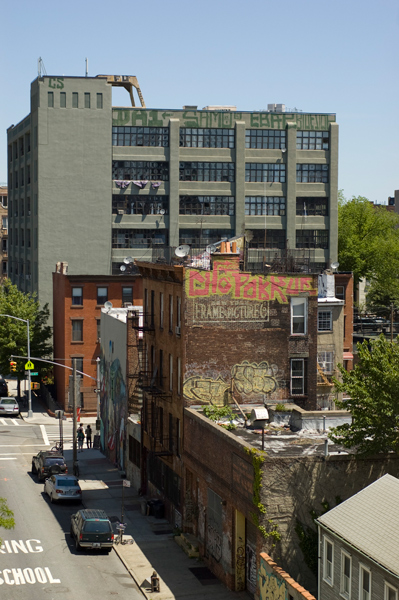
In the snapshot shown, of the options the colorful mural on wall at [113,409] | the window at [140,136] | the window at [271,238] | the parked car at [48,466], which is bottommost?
the parked car at [48,466]

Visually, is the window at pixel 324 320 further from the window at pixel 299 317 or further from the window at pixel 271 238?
the window at pixel 271 238

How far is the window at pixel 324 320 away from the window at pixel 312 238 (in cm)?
4642

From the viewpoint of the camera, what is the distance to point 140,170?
104 meters

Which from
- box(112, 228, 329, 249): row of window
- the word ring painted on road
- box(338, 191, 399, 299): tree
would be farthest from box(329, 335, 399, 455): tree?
box(338, 191, 399, 299): tree

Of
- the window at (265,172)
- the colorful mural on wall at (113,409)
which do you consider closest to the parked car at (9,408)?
the colorful mural on wall at (113,409)

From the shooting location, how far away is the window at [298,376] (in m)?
45.7

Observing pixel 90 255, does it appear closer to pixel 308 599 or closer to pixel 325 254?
pixel 325 254

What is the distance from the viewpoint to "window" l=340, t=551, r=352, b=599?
2803cm

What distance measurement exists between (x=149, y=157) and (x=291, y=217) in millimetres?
19374

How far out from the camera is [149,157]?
10375 cm

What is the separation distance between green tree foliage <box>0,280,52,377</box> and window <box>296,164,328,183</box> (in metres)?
37.0

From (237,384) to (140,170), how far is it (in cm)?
6318

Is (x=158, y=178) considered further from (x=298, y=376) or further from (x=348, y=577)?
(x=348, y=577)

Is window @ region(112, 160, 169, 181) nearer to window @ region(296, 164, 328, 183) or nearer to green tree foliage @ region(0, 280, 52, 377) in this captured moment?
window @ region(296, 164, 328, 183)
